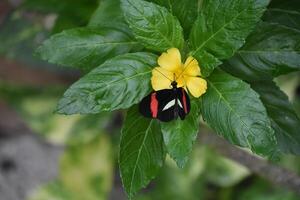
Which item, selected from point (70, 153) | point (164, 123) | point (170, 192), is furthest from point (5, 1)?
point (164, 123)

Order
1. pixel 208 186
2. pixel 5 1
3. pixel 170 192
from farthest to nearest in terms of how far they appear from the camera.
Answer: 1. pixel 5 1
2. pixel 208 186
3. pixel 170 192

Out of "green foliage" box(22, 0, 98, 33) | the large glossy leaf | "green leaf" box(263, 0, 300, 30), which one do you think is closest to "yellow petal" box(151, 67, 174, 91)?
the large glossy leaf

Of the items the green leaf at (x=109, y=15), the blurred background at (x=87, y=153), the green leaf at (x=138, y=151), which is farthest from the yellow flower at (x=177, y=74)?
the blurred background at (x=87, y=153)

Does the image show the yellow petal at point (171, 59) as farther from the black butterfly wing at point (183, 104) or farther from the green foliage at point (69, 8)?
the green foliage at point (69, 8)

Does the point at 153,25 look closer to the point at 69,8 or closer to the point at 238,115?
the point at 238,115

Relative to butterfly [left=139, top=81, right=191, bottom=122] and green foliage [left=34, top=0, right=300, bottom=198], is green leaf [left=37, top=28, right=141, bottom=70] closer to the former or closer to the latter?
green foliage [left=34, top=0, right=300, bottom=198]

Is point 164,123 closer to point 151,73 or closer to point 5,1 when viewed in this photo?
point 151,73
